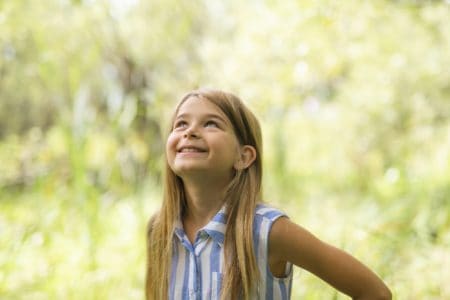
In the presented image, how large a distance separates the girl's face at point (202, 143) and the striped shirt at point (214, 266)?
4.5 inches

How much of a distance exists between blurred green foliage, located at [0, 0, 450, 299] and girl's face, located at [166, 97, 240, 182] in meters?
0.91

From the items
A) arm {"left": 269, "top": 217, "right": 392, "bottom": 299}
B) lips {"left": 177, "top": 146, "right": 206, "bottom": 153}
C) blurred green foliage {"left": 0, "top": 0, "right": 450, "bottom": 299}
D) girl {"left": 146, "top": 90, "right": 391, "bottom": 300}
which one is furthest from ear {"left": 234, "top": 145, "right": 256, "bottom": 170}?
blurred green foliage {"left": 0, "top": 0, "right": 450, "bottom": 299}

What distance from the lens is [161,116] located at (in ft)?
18.5

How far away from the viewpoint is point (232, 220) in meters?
1.59

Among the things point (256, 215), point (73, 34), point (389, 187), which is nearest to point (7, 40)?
point (73, 34)

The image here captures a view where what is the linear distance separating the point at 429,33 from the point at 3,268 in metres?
4.06

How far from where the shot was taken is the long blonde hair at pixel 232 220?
1.51 metres

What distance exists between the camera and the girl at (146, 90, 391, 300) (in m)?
1.49

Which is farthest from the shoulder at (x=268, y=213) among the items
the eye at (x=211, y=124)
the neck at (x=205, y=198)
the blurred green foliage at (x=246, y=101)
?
the blurred green foliage at (x=246, y=101)

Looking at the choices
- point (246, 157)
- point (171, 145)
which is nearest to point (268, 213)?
point (246, 157)

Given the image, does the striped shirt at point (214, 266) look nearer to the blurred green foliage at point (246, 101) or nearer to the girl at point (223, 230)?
the girl at point (223, 230)

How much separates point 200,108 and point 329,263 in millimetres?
501

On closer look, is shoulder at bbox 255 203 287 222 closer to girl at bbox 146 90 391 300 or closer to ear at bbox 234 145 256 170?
girl at bbox 146 90 391 300

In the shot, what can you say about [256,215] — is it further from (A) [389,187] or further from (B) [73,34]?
(B) [73,34]
